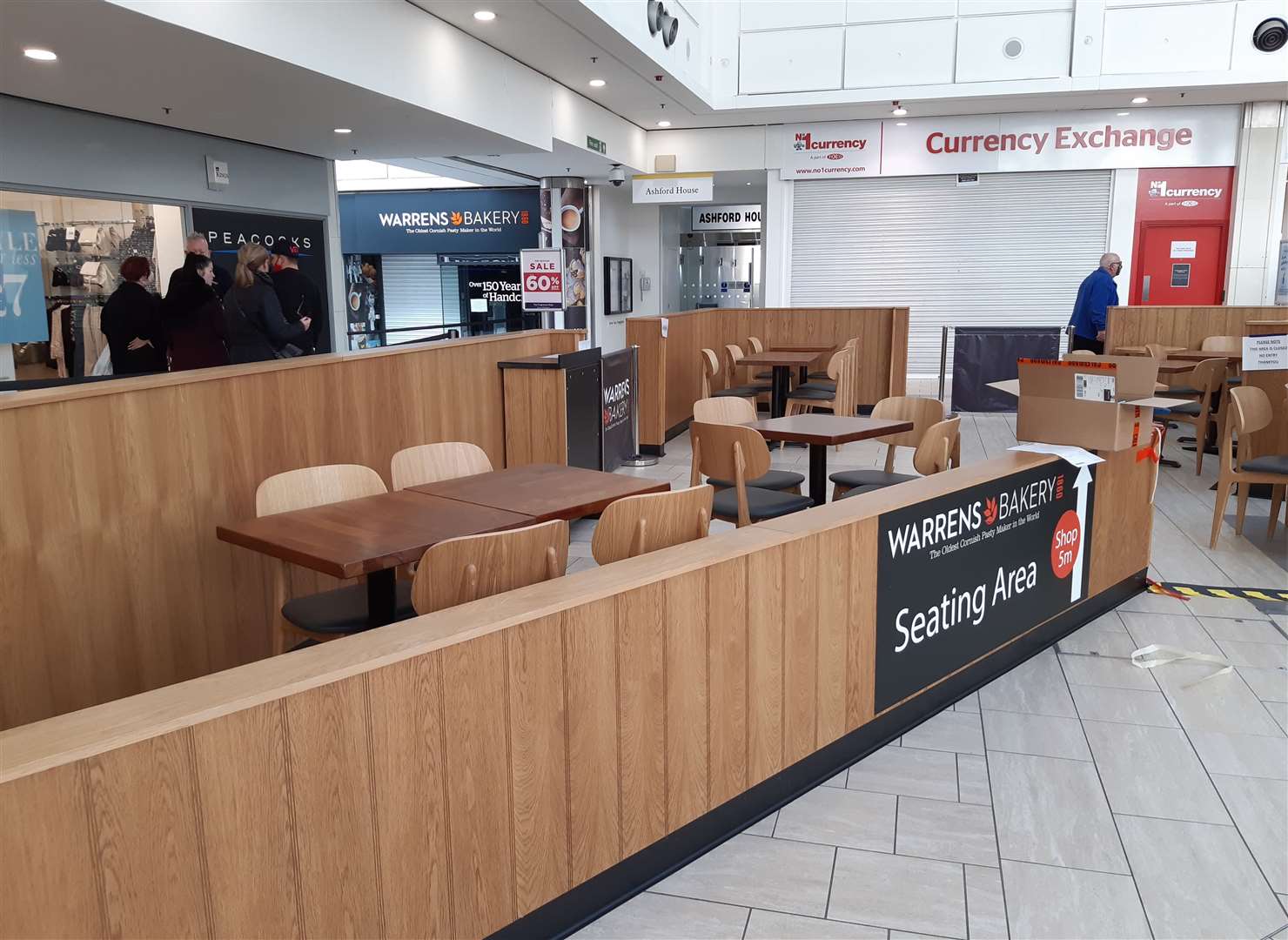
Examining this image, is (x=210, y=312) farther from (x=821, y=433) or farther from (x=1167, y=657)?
(x=1167, y=657)

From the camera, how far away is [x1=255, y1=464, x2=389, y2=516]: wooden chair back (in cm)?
358

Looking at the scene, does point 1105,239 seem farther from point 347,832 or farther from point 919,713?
point 347,832

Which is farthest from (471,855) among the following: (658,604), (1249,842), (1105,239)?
(1105,239)

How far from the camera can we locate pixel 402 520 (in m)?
3.38

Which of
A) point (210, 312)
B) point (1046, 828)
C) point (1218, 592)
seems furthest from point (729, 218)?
point (1046, 828)

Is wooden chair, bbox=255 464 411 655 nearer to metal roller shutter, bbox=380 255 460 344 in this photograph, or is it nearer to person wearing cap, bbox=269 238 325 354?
person wearing cap, bbox=269 238 325 354

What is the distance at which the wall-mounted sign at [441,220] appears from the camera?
15.9 metres

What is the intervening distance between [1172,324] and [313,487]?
9560 millimetres

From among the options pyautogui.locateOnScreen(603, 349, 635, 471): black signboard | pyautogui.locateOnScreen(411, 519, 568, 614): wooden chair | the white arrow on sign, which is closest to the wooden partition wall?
pyautogui.locateOnScreen(603, 349, 635, 471): black signboard

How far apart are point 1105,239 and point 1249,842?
472 inches

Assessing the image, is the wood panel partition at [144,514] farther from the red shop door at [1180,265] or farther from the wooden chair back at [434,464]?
the red shop door at [1180,265]

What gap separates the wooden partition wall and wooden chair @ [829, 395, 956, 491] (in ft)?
14.7

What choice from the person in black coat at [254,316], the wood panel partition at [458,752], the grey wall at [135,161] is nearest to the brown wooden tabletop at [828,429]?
the wood panel partition at [458,752]

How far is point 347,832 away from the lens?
194 centimetres
